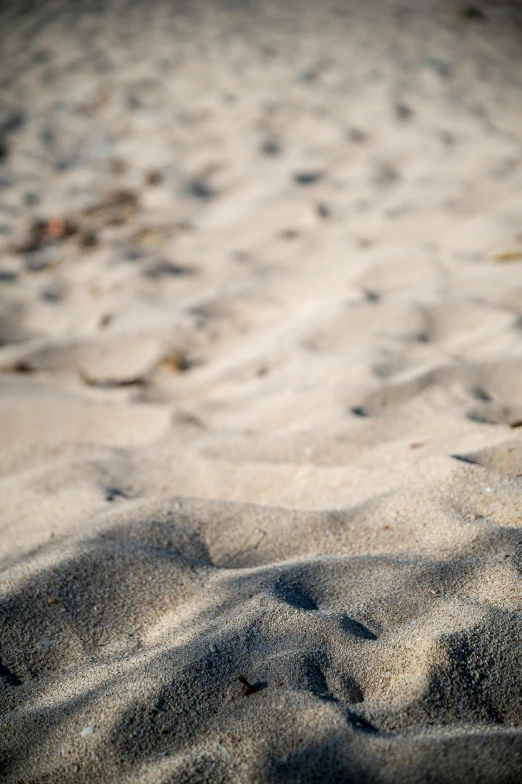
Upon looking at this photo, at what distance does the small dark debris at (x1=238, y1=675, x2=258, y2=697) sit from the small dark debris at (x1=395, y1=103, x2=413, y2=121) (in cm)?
351

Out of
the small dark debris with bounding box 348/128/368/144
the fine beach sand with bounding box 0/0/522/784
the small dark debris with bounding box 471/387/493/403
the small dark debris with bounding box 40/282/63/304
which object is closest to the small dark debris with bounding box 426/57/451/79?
the fine beach sand with bounding box 0/0/522/784

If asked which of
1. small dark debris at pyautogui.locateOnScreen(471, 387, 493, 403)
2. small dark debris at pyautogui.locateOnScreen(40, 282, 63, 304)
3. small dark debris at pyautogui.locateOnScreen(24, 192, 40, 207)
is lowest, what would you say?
small dark debris at pyautogui.locateOnScreen(40, 282, 63, 304)

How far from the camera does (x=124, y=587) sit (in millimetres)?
1105

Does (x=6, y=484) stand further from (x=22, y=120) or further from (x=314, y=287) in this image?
(x=22, y=120)

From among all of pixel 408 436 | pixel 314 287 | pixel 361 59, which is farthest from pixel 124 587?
pixel 361 59

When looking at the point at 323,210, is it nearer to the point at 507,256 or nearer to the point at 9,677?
the point at 507,256

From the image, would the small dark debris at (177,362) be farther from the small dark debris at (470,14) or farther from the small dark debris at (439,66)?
the small dark debris at (470,14)

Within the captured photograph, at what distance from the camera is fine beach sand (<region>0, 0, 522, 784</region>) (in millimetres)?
843

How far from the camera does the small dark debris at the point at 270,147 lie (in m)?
3.39

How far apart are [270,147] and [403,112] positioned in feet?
3.00

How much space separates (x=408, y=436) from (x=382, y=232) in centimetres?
134

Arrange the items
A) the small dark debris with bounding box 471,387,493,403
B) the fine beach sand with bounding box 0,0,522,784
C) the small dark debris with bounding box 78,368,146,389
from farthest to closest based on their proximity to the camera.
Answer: the small dark debris with bounding box 78,368,146,389, the small dark debris with bounding box 471,387,493,403, the fine beach sand with bounding box 0,0,522,784

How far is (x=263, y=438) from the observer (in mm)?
1568

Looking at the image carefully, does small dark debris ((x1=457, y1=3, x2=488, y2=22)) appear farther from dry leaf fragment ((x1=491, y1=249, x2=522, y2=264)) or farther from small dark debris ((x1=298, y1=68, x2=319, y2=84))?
dry leaf fragment ((x1=491, y1=249, x2=522, y2=264))
